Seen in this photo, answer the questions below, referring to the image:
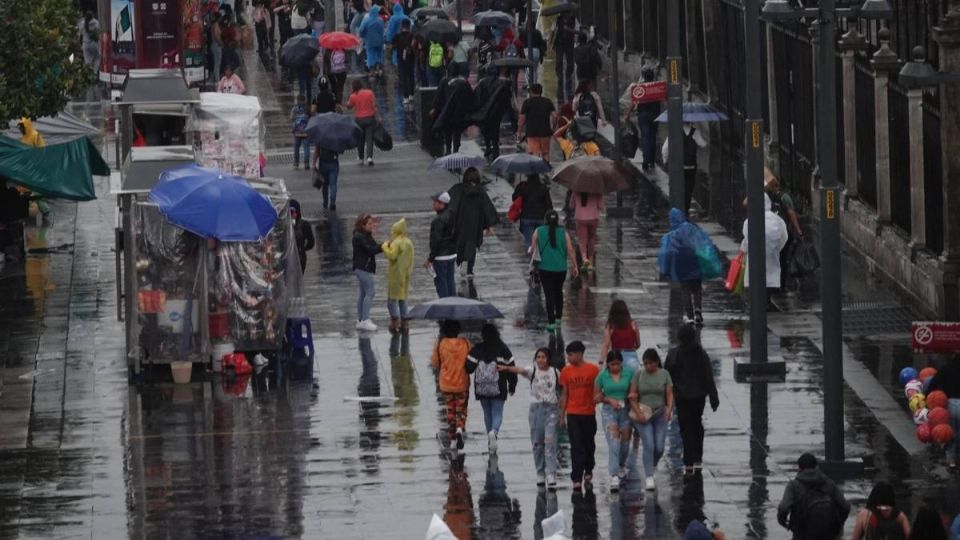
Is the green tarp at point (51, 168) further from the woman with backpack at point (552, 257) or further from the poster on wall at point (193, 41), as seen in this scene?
the poster on wall at point (193, 41)

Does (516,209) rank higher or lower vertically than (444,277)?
higher

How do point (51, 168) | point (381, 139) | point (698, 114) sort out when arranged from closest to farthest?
point (51, 168), point (698, 114), point (381, 139)

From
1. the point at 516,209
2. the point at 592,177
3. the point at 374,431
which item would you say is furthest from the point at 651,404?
the point at 516,209

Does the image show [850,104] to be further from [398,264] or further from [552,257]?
A: [398,264]

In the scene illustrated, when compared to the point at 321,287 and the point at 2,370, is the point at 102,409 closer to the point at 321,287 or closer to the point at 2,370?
the point at 2,370

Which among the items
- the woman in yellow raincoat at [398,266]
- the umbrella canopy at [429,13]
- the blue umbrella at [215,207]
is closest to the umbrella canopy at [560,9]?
the umbrella canopy at [429,13]

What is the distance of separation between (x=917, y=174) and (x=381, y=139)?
45.3 feet

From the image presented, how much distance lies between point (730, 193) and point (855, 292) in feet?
27.5

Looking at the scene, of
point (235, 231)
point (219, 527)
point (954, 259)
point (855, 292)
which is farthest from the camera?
point (855, 292)

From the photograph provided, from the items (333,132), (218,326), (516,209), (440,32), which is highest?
(440,32)

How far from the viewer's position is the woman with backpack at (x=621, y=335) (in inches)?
968

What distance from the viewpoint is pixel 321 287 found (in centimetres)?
3312

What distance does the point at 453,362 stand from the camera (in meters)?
23.7

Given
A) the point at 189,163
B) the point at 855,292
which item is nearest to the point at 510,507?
the point at 189,163
